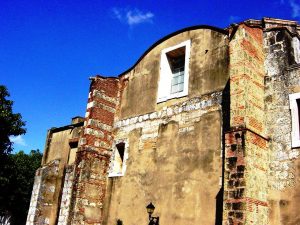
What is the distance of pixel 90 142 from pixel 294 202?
6.91 meters

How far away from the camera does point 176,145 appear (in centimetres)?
1047

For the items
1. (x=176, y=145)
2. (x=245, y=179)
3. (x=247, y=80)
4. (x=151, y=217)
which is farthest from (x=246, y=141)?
(x=151, y=217)

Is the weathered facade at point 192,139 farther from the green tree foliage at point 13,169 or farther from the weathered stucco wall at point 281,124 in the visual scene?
the green tree foliage at point 13,169

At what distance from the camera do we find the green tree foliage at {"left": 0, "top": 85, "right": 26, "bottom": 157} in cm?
1620

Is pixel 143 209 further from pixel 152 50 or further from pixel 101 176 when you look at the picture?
pixel 152 50

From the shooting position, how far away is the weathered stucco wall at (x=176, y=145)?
9.44 meters

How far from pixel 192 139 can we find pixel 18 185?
67.0ft

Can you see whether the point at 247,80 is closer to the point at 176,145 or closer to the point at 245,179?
the point at 245,179

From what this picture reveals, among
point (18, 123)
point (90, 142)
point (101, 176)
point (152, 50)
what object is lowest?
point (101, 176)

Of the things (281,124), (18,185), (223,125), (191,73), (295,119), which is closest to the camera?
(295,119)

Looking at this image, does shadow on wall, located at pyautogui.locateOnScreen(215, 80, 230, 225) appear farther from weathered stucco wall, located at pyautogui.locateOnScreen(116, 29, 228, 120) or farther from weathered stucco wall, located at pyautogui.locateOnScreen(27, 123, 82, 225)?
weathered stucco wall, located at pyautogui.locateOnScreen(27, 123, 82, 225)

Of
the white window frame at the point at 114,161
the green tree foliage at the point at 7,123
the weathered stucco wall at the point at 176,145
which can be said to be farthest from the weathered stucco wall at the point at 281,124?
the green tree foliage at the point at 7,123

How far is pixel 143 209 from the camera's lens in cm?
1055

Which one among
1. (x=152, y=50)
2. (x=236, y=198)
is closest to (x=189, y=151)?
(x=236, y=198)
